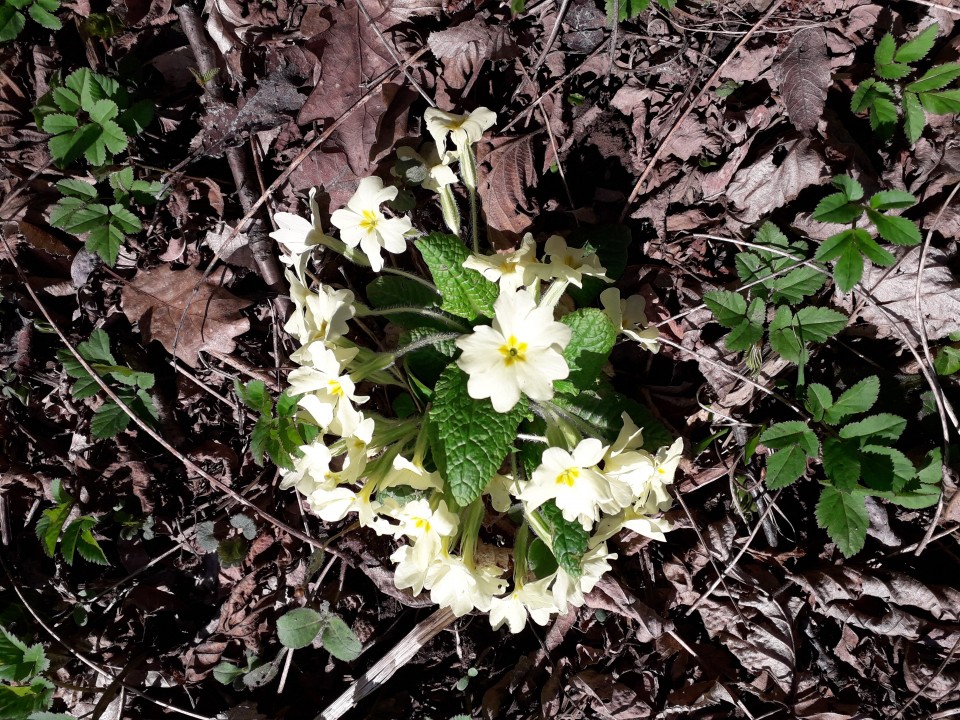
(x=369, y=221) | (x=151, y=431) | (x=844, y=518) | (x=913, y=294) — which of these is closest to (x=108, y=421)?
(x=151, y=431)

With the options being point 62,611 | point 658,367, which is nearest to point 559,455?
point 658,367

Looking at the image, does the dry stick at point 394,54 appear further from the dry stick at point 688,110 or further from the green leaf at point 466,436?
the green leaf at point 466,436

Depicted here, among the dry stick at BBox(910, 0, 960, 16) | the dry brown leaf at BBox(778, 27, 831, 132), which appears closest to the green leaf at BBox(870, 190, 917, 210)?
the dry brown leaf at BBox(778, 27, 831, 132)

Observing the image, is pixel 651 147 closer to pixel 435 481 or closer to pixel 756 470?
pixel 756 470

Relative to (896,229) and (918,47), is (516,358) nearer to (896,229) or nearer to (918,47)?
(896,229)

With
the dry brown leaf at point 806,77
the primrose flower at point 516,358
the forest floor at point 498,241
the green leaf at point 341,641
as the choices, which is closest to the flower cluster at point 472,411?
the primrose flower at point 516,358

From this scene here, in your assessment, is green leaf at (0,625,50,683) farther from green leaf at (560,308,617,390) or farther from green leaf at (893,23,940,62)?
green leaf at (893,23,940,62)

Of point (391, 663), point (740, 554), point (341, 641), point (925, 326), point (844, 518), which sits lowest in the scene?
point (391, 663)
